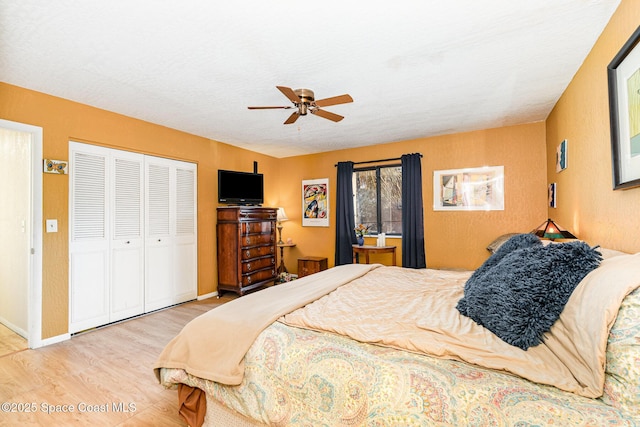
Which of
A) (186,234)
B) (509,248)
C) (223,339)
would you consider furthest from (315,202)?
(223,339)

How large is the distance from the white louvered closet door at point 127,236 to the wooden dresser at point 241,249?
114 centimetres

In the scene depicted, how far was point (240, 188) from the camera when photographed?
4934 millimetres

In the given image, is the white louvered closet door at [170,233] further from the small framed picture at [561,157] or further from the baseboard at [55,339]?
the small framed picture at [561,157]

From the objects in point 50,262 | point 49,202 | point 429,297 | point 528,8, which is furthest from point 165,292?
point 528,8

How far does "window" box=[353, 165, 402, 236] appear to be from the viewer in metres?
4.91

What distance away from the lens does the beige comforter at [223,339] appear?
147 centimetres

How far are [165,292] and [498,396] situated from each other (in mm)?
4017

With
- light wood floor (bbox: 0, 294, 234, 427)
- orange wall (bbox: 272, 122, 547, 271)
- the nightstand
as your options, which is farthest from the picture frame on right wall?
the nightstand

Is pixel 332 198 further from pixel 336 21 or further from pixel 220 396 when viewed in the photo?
pixel 220 396

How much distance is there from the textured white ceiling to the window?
1.55 m

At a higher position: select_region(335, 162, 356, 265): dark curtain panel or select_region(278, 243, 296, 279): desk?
select_region(335, 162, 356, 265): dark curtain panel

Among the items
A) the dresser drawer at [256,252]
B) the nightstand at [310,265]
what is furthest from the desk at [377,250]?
the dresser drawer at [256,252]

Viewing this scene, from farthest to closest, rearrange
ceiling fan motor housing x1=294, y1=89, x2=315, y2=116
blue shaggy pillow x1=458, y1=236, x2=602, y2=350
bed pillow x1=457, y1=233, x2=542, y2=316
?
ceiling fan motor housing x1=294, y1=89, x2=315, y2=116 → bed pillow x1=457, y1=233, x2=542, y2=316 → blue shaggy pillow x1=458, y1=236, x2=602, y2=350

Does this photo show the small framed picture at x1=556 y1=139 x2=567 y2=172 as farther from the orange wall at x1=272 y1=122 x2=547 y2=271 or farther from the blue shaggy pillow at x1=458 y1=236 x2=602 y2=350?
the blue shaggy pillow at x1=458 y1=236 x2=602 y2=350
